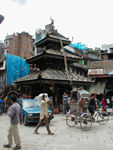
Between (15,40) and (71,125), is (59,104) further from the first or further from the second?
(15,40)

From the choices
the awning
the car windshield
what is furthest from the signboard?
the car windshield

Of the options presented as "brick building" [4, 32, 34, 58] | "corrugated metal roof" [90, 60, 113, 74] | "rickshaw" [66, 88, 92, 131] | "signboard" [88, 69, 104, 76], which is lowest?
"rickshaw" [66, 88, 92, 131]

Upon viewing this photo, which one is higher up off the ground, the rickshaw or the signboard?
the signboard

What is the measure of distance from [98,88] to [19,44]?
75.3 ft

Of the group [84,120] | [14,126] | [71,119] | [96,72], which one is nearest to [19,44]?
[96,72]

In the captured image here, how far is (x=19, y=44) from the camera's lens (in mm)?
40812

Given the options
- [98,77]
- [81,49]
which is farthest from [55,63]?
[81,49]

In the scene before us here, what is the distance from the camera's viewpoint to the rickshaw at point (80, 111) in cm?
902

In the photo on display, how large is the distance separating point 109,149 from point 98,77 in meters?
23.9

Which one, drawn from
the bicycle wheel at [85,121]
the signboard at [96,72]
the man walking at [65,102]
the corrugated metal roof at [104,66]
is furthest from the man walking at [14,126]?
the corrugated metal roof at [104,66]

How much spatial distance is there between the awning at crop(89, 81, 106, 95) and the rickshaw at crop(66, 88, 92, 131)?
18.1m

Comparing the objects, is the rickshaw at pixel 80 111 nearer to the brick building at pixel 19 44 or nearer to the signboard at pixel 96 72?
the signboard at pixel 96 72

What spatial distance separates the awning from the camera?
2749 cm

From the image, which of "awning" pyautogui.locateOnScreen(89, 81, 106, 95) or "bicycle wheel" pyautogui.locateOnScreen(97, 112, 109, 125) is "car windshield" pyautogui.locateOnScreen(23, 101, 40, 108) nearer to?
"bicycle wheel" pyautogui.locateOnScreen(97, 112, 109, 125)
